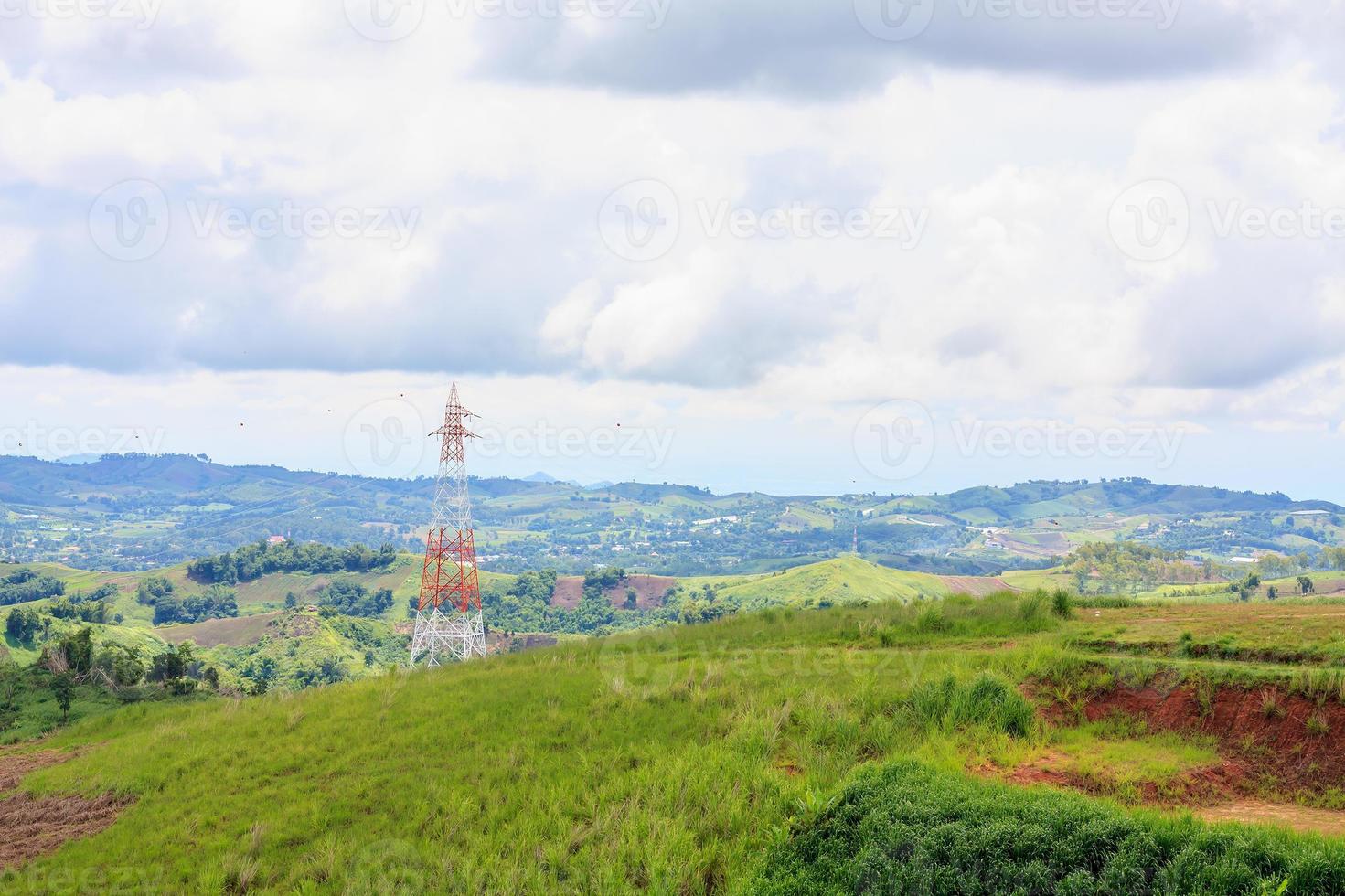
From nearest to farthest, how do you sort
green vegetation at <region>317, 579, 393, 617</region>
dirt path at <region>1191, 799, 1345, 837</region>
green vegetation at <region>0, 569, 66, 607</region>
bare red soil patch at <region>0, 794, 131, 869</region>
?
1. dirt path at <region>1191, 799, 1345, 837</region>
2. bare red soil patch at <region>0, 794, 131, 869</region>
3. green vegetation at <region>0, 569, 66, 607</region>
4. green vegetation at <region>317, 579, 393, 617</region>

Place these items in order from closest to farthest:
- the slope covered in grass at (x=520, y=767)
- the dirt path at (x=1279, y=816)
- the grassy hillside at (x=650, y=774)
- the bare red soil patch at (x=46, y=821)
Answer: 1. the dirt path at (x=1279, y=816)
2. the grassy hillside at (x=650, y=774)
3. the slope covered in grass at (x=520, y=767)
4. the bare red soil patch at (x=46, y=821)

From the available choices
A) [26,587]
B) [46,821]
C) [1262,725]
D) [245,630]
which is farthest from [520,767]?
[26,587]

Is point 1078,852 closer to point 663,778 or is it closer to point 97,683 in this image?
point 663,778

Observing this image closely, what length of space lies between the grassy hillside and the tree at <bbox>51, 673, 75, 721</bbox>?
2.31 meters

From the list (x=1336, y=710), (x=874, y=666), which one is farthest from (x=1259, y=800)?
(x=874, y=666)

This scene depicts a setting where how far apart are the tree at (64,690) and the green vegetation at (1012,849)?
68.7 feet

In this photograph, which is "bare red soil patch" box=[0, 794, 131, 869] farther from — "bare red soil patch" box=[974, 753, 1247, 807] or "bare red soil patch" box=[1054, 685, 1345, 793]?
"bare red soil patch" box=[1054, 685, 1345, 793]

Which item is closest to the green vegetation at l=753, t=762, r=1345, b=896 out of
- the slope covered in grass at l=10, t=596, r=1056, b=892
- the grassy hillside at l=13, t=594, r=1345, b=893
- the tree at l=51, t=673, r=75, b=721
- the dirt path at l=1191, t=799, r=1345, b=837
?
the grassy hillside at l=13, t=594, r=1345, b=893

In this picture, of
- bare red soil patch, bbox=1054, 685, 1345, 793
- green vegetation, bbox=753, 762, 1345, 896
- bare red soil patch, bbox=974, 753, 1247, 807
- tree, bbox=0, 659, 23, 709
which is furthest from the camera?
tree, bbox=0, 659, 23, 709

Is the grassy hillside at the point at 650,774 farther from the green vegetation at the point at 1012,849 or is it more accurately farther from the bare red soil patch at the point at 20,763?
the bare red soil patch at the point at 20,763

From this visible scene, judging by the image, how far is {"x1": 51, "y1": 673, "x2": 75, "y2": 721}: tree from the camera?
870 inches

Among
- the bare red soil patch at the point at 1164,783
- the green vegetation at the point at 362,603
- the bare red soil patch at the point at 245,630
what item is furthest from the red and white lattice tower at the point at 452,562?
the green vegetation at the point at 362,603

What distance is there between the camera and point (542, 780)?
14180 mm

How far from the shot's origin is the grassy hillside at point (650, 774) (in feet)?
35.9
